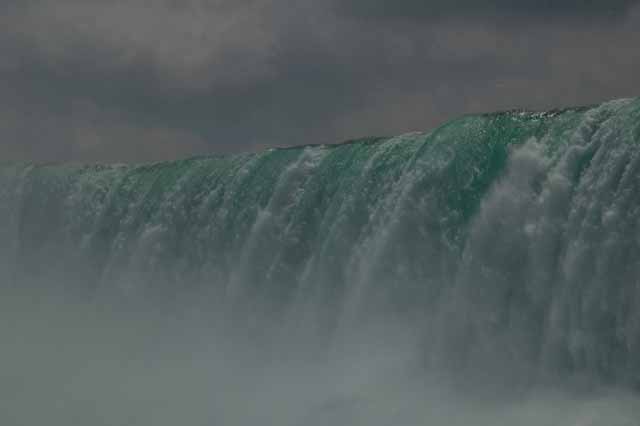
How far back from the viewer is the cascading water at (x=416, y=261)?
602 inches

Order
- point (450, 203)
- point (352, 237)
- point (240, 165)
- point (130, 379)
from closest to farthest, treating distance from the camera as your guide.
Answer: point (450, 203) → point (352, 237) → point (130, 379) → point (240, 165)

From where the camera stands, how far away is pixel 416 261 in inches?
739

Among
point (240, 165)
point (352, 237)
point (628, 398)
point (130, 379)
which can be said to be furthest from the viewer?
point (240, 165)

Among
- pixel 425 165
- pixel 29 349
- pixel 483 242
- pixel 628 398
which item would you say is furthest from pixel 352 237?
pixel 29 349

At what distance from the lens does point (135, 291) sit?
2694 centimetres

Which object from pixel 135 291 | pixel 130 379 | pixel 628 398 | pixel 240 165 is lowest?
pixel 628 398

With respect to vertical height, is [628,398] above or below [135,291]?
below

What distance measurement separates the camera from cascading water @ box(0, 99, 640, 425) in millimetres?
15281

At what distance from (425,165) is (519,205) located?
2781 mm

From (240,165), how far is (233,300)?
359cm

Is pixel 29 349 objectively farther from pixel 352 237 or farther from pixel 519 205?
pixel 519 205

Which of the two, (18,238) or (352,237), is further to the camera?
(18,238)

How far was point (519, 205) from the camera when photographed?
16906 mm

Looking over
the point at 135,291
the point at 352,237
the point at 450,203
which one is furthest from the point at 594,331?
the point at 135,291
